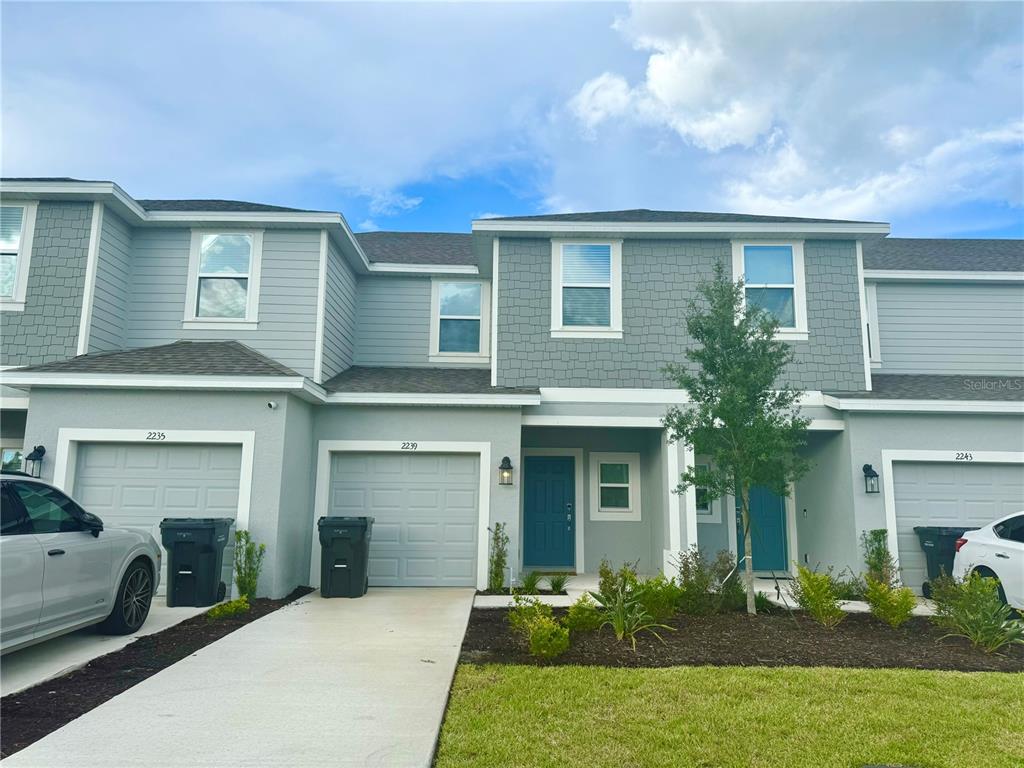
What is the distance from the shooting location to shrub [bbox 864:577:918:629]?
6.60m

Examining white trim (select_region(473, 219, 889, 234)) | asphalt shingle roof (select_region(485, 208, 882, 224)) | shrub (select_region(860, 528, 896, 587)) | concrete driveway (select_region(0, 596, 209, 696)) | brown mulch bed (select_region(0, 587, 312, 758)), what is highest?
asphalt shingle roof (select_region(485, 208, 882, 224))

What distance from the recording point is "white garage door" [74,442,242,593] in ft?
27.5

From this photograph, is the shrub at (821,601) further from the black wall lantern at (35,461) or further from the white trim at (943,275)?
the black wall lantern at (35,461)

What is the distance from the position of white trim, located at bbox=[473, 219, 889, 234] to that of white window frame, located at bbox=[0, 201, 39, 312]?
22.8ft

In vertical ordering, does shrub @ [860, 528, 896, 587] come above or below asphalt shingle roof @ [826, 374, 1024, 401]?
below

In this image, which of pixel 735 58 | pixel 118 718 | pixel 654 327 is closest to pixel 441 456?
pixel 654 327

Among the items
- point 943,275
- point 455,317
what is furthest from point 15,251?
point 943,275

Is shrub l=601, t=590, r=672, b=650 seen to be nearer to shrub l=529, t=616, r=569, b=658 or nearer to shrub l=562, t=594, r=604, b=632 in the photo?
shrub l=562, t=594, r=604, b=632

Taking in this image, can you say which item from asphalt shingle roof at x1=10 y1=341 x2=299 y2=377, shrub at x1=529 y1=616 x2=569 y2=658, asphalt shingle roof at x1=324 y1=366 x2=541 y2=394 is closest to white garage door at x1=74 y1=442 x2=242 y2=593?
asphalt shingle roof at x1=10 y1=341 x2=299 y2=377

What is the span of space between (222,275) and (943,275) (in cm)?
1318

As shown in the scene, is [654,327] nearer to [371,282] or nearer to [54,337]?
[371,282]

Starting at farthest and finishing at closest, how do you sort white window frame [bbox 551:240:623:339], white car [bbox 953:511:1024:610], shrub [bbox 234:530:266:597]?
white window frame [bbox 551:240:623:339] → shrub [bbox 234:530:266:597] → white car [bbox 953:511:1024:610]

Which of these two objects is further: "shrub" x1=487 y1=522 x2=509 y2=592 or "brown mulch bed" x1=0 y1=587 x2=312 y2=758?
"shrub" x1=487 y1=522 x2=509 y2=592

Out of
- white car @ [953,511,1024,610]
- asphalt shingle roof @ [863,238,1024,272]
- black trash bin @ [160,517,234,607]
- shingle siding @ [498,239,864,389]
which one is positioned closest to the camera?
white car @ [953,511,1024,610]
